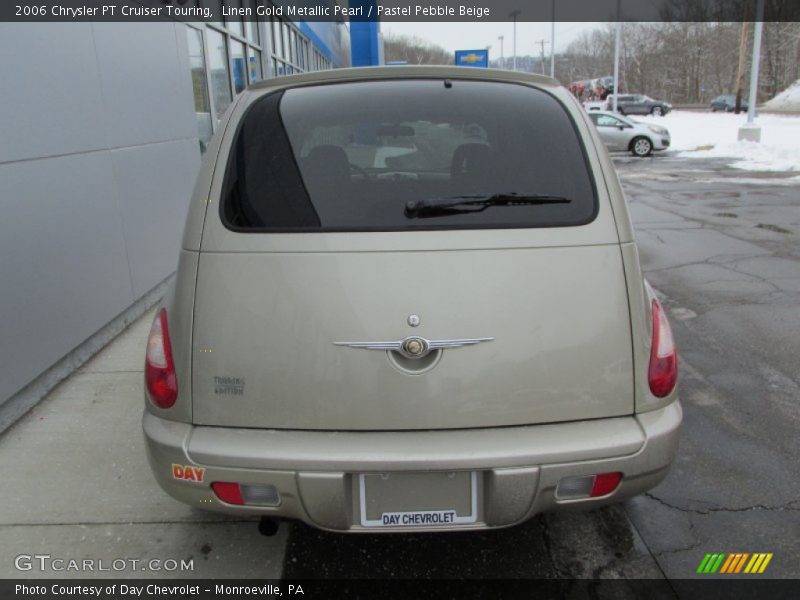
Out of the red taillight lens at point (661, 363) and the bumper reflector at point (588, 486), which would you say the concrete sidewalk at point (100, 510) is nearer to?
the bumper reflector at point (588, 486)

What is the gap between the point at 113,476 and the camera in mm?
3154

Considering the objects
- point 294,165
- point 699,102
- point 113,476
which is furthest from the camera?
point 699,102

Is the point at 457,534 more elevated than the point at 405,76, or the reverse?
the point at 405,76

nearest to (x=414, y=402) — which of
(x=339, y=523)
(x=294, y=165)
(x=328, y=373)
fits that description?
(x=328, y=373)

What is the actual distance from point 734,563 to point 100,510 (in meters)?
2.66

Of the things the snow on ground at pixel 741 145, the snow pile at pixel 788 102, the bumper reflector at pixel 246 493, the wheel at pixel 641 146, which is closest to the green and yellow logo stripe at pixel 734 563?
the bumper reflector at pixel 246 493

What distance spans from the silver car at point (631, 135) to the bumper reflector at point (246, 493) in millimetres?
22245

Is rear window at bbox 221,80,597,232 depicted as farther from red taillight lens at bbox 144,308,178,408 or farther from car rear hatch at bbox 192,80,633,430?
red taillight lens at bbox 144,308,178,408

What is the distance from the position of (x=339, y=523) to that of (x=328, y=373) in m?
0.49

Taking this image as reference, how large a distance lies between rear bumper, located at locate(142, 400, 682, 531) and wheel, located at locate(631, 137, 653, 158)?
2240cm

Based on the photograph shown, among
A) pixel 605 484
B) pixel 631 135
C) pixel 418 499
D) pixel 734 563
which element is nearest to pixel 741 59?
pixel 631 135

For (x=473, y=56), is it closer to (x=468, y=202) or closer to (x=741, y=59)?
(x=741, y=59)

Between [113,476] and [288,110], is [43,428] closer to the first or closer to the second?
[113,476]

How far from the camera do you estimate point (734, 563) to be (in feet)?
8.23
